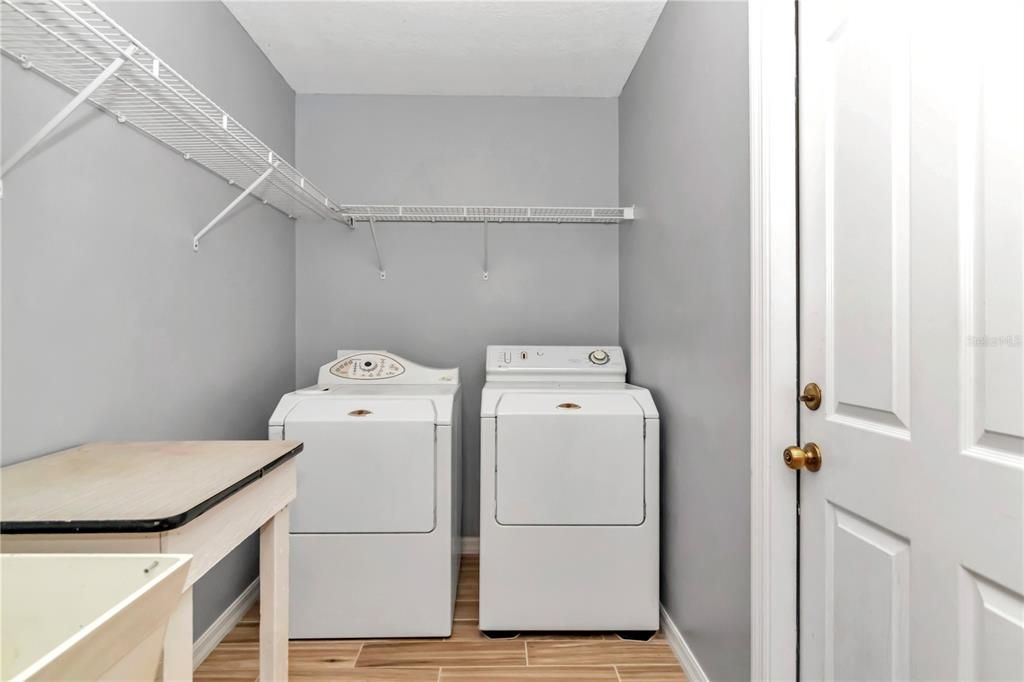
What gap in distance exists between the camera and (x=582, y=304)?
2.99 m

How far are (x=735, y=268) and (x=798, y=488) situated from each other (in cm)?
58

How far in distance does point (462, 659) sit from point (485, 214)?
1913mm

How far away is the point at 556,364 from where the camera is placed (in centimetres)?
263

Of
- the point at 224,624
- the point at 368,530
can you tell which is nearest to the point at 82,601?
Answer: the point at 368,530

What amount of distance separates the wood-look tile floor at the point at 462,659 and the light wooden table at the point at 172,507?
56 centimetres

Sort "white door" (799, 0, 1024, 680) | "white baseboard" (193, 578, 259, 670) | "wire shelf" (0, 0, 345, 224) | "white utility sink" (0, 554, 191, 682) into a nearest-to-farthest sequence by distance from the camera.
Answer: "white utility sink" (0, 554, 191, 682) < "white door" (799, 0, 1024, 680) < "wire shelf" (0, 0, 345, 224) < "white baseboard" (193, 578, 259, 670)

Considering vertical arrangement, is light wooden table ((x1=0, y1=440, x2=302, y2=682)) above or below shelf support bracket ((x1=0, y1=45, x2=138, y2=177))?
below

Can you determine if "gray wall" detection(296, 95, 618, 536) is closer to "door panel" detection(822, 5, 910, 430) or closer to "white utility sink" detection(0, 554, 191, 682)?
"door panel" detection(822, 5, 910, 430)

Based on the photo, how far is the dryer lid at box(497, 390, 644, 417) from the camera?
212 centimetres

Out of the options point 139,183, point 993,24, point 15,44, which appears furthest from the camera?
point 139,183

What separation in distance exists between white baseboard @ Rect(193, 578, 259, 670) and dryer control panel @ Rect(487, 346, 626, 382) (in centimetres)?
137

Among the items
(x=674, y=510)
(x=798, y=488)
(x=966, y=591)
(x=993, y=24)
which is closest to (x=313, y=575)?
(x=674, y=510)

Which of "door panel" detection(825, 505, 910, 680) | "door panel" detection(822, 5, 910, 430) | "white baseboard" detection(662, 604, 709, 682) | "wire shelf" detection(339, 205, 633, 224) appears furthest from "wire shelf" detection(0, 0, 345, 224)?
"white baseboard" detection(662, 604, 709, 682)

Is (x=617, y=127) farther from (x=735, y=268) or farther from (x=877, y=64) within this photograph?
(x=877, y=64)
